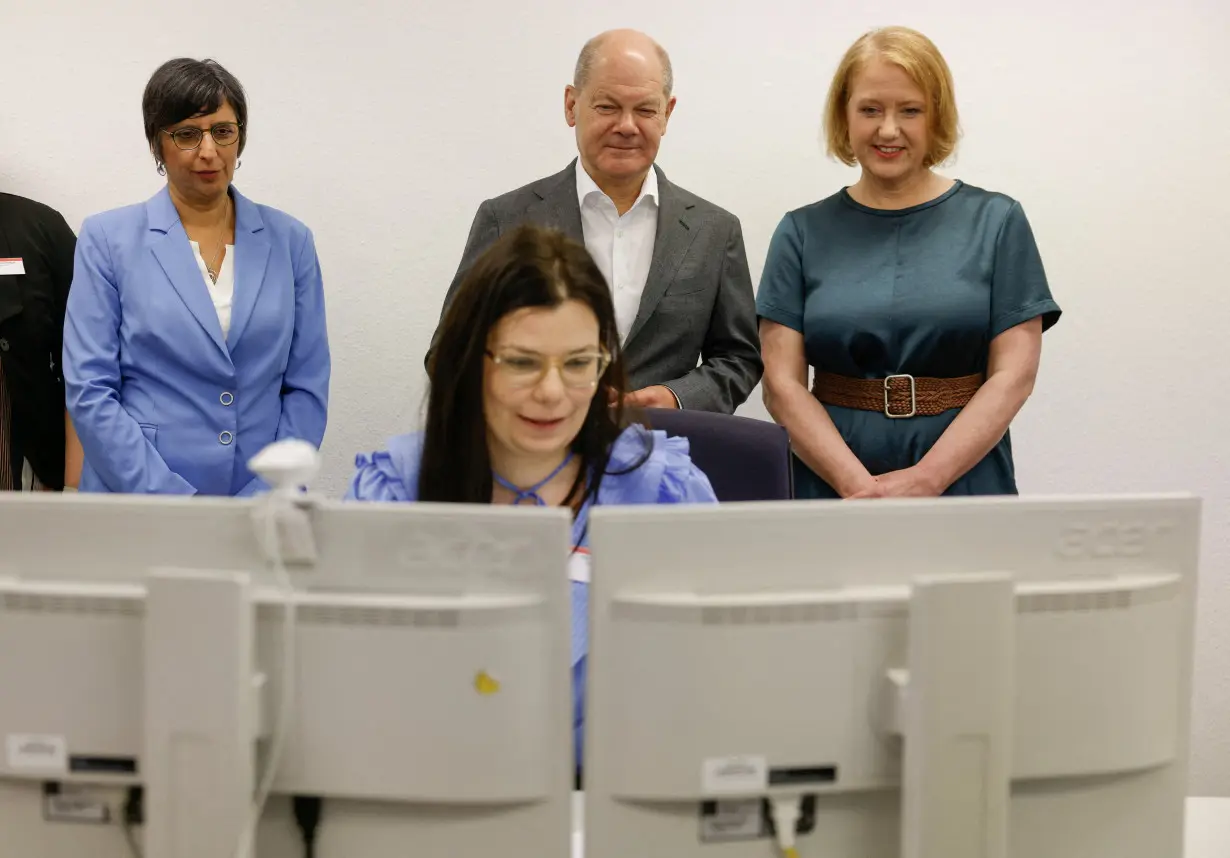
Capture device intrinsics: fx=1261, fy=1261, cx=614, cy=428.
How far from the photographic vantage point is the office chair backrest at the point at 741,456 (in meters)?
1.99

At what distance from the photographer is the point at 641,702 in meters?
1.01

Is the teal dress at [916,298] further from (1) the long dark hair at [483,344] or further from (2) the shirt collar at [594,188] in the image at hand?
(1) the long dark hair at [483,344]

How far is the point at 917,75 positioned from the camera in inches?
93.2

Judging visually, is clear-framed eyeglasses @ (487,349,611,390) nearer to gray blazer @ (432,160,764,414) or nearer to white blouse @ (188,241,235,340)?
gray blazer @ (432,160,764,414)

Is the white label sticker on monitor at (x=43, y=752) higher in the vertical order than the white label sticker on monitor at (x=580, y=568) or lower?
lower

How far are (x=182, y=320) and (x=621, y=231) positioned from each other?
91 cm

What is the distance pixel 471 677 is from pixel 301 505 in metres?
0.19

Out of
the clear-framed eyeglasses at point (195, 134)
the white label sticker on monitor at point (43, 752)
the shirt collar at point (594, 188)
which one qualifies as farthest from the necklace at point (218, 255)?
the white label sticker on monitor at point (43, 752)

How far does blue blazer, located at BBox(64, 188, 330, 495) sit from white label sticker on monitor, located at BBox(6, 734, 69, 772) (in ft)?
4.75

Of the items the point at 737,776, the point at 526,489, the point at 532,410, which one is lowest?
the point at 737,776

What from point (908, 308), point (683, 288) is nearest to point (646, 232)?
point (683, 288)

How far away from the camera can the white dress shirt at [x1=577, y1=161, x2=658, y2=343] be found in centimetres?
264

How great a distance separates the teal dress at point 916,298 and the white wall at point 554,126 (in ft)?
2.85

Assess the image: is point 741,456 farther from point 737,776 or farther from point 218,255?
point 218,255
